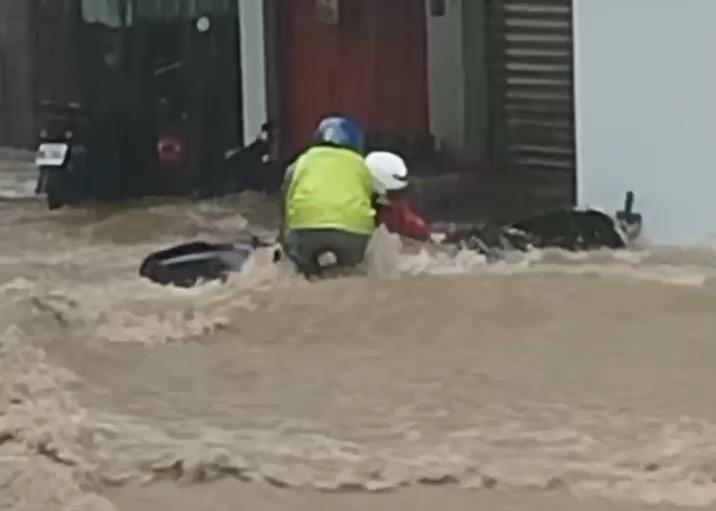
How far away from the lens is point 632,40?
5.37m

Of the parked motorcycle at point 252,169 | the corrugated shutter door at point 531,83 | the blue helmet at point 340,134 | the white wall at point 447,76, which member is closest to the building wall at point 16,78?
the parked motorcycle at point 252,169

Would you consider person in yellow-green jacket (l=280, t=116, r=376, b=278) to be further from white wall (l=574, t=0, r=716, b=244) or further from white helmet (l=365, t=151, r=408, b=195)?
white wall (l=574, t=0, r=716, b=244)

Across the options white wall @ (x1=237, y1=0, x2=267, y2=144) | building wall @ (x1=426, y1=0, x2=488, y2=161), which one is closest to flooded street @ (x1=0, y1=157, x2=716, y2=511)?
building wall @ (x1=426, y1=0, x2=488, y2=161)

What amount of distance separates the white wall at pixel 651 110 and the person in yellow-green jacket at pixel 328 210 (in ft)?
3.16

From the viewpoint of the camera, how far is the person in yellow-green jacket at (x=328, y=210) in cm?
473

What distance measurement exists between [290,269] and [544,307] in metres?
0.78

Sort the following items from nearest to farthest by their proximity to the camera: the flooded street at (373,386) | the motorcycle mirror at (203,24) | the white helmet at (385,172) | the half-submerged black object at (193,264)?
the flooded street at (373,386) < the half-submerged black object at (193,264) < the white helmet at (385,172) < the motorcycle mirror at (203,24)

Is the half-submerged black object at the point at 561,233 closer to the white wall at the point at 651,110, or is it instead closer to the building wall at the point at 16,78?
the white wall at the point at 651,110

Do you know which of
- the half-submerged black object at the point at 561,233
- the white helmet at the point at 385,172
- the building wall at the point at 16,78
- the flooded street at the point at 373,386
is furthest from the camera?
the building wall at the point at 16,78

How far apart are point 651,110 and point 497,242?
0.65 metres

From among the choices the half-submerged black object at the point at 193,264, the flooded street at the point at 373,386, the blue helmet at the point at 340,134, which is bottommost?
the flooded street at the point at 373,386

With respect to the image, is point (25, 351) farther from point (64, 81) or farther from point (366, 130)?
point (64, 81)

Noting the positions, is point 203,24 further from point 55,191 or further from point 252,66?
point 55,191

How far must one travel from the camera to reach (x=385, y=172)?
4996mm
